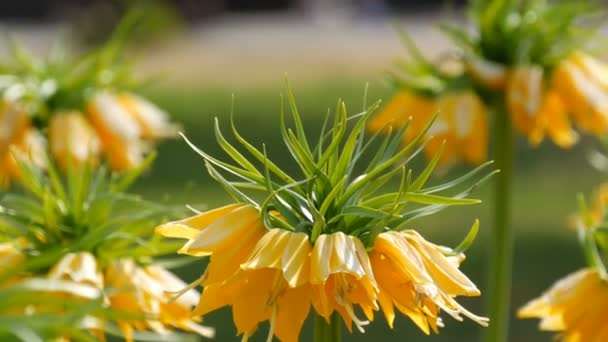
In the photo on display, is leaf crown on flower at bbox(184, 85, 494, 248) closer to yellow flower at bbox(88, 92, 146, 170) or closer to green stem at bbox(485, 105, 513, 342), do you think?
green stem at bbox(485, 105, 513, 342)

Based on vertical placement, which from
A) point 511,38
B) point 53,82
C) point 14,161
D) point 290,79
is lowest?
point 290,79

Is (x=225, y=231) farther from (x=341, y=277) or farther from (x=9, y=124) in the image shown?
(x=9, y=124)

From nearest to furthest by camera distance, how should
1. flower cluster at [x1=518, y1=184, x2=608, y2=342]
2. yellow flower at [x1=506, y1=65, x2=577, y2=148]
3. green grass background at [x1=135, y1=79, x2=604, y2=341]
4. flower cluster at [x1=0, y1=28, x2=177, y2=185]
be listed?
1. flower cluster at [x1=518, y1=184, x2=608, y2=342]
2. yellow flower at [x1=506, y1=65, x2=577, y2=148]
3. flower cluster at [x1=0, y1=28, x2=177, y2=185]
4. green grass background at [x1=135, y1=79, x2=604, y2=341]

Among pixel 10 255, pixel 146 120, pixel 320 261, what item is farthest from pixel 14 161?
pixel 320 261

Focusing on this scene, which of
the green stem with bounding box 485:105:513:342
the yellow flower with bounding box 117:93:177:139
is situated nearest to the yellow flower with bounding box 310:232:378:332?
the green stem with bounding box 485:105:513:342

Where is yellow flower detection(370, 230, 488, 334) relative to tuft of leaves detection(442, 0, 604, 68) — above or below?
above

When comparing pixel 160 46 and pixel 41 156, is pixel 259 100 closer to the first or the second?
pixel 160 46

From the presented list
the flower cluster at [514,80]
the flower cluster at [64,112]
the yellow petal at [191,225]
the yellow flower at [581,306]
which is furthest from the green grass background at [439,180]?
the yellow petal at [191,225]
